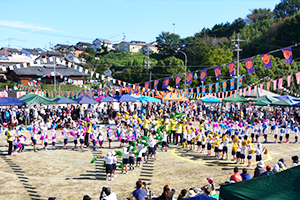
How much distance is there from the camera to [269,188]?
577 cm

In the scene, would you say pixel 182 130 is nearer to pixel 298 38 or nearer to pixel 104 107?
pixel 104 107

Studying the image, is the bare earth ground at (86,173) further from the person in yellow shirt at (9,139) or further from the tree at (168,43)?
the tree at (168,43)

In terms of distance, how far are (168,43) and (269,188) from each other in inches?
2604

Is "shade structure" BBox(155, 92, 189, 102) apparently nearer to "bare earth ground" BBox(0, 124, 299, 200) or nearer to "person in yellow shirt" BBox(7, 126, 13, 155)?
"bare earth ground" BBox(0, 124, 299, 200)

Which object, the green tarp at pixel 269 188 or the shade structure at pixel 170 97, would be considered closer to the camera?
the green tarp at pixel 269 188

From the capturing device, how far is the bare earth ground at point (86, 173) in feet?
33.6

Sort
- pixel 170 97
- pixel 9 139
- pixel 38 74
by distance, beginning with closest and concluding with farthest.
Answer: pixel 9 139 < pixel 170 97 < pixel 38 74

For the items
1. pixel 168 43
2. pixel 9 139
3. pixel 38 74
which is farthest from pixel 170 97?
pixel 168 43

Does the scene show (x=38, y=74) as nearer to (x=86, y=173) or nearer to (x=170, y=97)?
(x=170, y=97)

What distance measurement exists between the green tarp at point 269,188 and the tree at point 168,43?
65.4 metres

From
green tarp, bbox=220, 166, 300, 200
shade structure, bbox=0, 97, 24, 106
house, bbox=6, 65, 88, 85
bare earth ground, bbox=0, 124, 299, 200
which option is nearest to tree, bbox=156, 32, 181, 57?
house, bbox=6, 65, 88, 85

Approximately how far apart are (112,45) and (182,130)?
103742 millimetres

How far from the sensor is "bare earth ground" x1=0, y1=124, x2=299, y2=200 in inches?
404

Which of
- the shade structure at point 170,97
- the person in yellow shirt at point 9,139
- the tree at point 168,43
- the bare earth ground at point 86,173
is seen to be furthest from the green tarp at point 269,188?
the tree at point 168,43
